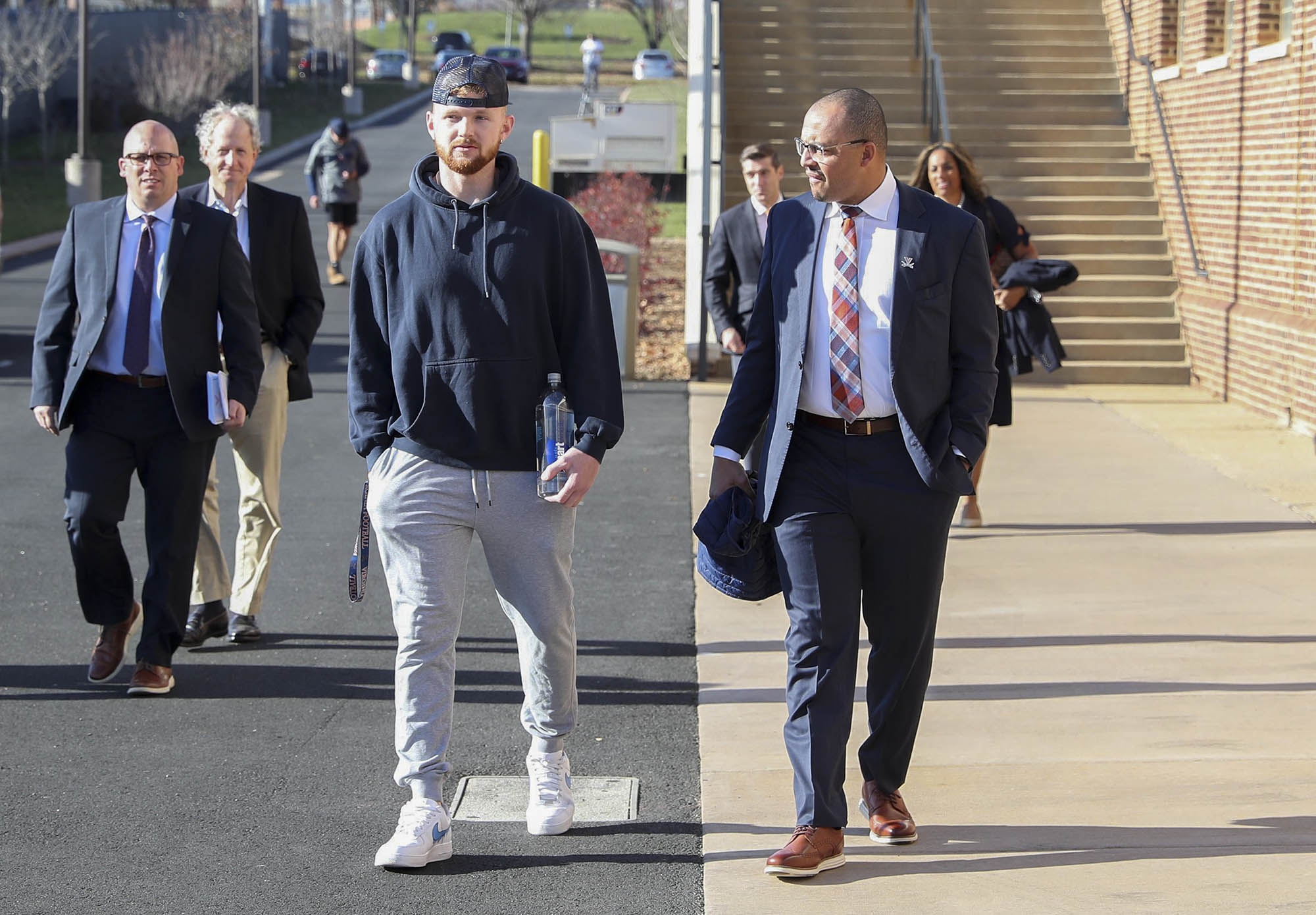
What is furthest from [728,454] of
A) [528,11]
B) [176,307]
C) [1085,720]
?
[528,11]

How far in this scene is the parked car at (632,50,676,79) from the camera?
67.2m

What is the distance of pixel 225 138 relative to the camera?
6.29 meters

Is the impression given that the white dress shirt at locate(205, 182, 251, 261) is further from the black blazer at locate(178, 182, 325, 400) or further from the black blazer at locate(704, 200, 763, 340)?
the black blazer at locate(704, 200, 763, 340)

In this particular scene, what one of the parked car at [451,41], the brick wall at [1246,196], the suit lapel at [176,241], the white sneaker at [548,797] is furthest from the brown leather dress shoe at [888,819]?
the parked car at [451,41]

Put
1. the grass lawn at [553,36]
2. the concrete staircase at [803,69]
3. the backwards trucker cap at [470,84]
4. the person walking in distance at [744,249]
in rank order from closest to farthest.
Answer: the backwards trucker cap at [470,84], the person walking in distance at [744,249], the concrete staircase at [803,69], the grass lawn at [553,36]

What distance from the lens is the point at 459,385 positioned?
165 inches

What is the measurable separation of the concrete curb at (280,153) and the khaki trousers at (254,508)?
7.76 m

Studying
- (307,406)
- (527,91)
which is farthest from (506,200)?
(527,91)

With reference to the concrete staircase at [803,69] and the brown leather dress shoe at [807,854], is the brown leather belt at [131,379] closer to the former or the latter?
the brown leather dress shoe at [807,854]

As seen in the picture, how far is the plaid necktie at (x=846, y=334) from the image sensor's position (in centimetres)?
419

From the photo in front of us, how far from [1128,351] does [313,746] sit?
10.3m

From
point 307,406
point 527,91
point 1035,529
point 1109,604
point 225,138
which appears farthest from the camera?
point 527,91

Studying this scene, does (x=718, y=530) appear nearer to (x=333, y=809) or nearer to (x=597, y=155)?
(x=333, y=809)

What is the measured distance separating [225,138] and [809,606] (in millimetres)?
→ 3381
